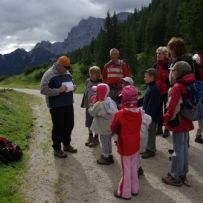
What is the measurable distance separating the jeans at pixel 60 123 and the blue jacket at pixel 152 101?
188 centimetres

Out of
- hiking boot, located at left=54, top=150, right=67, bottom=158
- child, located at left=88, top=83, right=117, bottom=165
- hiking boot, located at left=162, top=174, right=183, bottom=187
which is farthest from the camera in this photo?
hiking boot, located at left=54, top=150, right=67, bottom=158

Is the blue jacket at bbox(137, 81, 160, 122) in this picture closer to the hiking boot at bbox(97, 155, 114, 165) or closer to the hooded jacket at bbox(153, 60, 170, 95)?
the hiking boot at bbox(97, 155, 114, 165)

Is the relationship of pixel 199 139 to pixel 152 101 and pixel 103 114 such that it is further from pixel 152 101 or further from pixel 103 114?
pixel 103 114

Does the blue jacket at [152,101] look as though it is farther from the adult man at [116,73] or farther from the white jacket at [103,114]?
the adult man at [116,73]

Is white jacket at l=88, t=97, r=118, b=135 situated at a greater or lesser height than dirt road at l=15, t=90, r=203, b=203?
greater

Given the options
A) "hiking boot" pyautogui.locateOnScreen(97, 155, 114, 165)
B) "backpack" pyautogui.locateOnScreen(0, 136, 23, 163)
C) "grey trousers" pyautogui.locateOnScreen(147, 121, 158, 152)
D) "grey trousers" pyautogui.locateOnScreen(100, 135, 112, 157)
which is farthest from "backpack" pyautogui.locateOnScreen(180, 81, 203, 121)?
"backpack" pyautogui.locateOnScreen(0, 136, 23, 163)

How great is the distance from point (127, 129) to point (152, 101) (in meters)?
2.18

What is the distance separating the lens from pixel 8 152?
9305 mm

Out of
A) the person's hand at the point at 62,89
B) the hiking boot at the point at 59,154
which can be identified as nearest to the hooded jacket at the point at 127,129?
the person's hand at the point at 62,89

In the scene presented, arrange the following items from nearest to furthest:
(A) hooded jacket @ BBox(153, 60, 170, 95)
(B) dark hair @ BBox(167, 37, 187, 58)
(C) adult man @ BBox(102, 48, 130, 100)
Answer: (B) dark hair @ BBox(167, 37, 187, 58)
(A) hooded jacket @ BBox(153, 60, 170, 95)
(C) adult man @ BBox(102, 48, 130, 100)

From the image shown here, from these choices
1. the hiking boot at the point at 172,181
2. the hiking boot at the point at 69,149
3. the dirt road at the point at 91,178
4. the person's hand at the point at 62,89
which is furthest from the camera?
the hiking boot at the point at 69,149

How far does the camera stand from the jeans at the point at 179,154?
7.93 m

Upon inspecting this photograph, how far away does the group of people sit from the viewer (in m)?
7.49

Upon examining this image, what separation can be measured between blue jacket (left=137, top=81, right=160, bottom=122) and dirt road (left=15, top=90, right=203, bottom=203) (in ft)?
3.50
